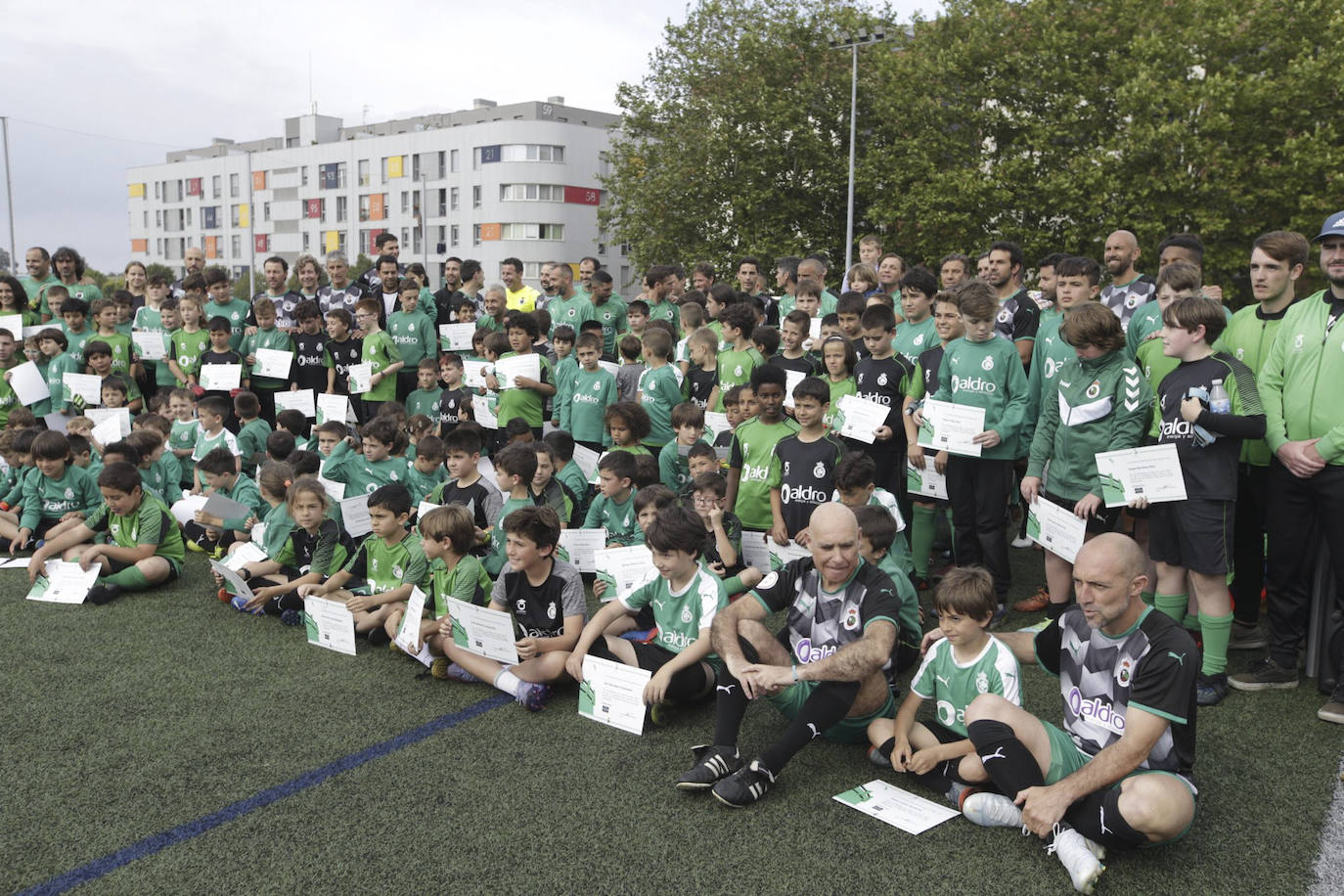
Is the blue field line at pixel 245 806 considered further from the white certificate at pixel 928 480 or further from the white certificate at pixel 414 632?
the white certificate at pixel 928 480

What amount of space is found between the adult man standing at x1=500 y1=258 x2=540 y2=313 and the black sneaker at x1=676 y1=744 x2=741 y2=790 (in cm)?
869

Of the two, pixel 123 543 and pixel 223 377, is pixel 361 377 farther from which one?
pixel 123 543

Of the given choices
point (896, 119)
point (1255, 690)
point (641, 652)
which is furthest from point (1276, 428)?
point (896, 119)

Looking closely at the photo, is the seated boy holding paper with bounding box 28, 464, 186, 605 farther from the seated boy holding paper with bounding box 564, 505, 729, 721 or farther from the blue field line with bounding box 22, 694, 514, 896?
the seated boy holding paper with bounding box 564, 505, 729, 721

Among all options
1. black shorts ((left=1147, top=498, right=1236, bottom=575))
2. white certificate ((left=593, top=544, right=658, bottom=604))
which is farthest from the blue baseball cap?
white certificate ((left=593, top=544, right=658, bottom=604))

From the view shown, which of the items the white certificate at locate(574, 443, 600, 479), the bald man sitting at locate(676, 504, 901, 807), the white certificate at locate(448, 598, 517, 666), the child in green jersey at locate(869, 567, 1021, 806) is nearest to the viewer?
the child in green jersey at locate(869, 567, 1021, 806)

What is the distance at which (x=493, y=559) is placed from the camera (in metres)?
6.72

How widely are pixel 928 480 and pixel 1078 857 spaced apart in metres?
3.52

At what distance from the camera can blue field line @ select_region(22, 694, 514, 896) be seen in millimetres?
3564

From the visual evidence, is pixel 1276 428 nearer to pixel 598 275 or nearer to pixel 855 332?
pixel 855 332

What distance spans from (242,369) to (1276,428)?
963 cm

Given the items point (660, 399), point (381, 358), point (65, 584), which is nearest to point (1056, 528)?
point (660, 399)

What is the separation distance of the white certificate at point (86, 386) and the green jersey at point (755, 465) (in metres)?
7.36

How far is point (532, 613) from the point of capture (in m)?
5.36
